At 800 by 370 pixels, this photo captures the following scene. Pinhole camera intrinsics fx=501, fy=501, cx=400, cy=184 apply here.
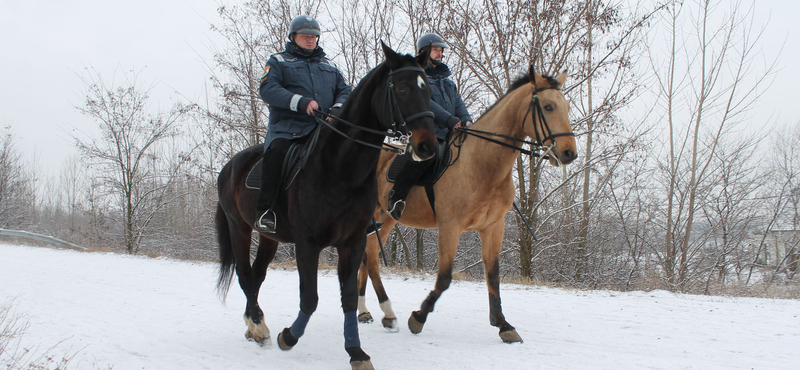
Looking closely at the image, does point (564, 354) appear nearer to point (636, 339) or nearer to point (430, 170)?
point (636, 339)

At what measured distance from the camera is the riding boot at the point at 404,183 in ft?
18.1

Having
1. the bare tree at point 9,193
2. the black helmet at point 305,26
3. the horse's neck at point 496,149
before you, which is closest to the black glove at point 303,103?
the black helmet at point 305,26

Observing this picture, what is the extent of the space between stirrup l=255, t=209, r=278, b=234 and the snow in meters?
1.08

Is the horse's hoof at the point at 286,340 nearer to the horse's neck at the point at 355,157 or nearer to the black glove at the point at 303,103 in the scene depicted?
the horse's neck at the point at 355,157

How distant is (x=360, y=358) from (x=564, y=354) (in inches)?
70.7

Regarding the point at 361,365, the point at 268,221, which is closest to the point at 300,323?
the point at 361,365

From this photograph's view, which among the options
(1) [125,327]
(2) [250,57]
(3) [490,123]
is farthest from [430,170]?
(2) [250,57]

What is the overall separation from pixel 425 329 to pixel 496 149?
6.80ft

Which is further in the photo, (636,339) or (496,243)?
(496,243)

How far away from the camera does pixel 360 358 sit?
12.2ft

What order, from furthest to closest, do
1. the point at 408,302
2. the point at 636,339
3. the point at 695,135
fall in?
the point at 695,135 < the point at 408,302 < the point at 636,339

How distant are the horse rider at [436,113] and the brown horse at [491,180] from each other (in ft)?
1.01

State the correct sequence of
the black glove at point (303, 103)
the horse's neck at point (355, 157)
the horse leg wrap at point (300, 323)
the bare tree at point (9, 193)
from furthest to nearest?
the bare tree at point (9, 193) → the black glove at point (303, 103) → the horse leg wrap at point (300, 323) → the horse's neck at point (355, 157)

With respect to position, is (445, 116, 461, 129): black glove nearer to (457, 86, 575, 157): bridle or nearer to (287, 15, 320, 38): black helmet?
(457, 86, 575, 157): bridle
